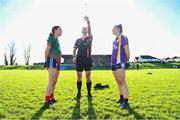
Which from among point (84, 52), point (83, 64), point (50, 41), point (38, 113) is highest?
point (50, 41)

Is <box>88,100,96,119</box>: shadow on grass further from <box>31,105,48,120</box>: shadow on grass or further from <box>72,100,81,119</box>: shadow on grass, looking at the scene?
<box>31,105,48,120</box>: shadow on grass

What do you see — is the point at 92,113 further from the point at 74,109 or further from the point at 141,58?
the point at 141,58

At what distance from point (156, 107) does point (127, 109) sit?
2.74 ft

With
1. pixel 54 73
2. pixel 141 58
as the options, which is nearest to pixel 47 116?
pixel 54 73

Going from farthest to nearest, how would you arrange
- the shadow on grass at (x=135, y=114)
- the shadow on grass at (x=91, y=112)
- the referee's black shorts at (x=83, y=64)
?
the referee's black shorts at (x=83, y=64), the shadow on grass at (x=91, y=112), the shadow on grass at (x=135, y=114)

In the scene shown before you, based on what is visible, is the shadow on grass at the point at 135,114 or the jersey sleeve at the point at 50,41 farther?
the jersey sleeve at the point at 50,41

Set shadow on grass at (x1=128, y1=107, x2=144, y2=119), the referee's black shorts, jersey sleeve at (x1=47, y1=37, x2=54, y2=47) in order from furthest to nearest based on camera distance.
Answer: the referee's black shorts, jersey sleeve at (x1=47, y1=37, x2=54, y2=47), shadow on grass at (x1=128, y1=107, x2=144, y2=119)

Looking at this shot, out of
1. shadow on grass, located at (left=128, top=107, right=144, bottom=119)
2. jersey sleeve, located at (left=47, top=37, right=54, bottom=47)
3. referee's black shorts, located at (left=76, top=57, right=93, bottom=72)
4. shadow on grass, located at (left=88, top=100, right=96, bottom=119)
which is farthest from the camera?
referee's black shorts, located at (left=76, top=57, right=93, bottom=72)

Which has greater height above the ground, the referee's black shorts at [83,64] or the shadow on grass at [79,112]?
the referee's black shorts at [83,64]

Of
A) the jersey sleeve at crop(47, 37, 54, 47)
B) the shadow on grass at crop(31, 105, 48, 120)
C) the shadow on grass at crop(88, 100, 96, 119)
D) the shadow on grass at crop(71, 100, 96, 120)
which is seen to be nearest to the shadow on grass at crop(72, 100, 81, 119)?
the shadow on grass at crop(71, 100, 96, 120)

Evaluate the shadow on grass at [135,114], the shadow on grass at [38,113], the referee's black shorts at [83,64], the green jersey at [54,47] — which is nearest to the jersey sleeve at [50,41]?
the green jersey at [54,47]

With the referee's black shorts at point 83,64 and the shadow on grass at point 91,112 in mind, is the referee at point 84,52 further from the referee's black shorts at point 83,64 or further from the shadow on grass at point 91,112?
the shadow on grass at point 91,112

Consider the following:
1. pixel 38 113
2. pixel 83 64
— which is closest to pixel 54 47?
pixel 83 64

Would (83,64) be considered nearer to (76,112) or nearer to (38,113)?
(76,112)
